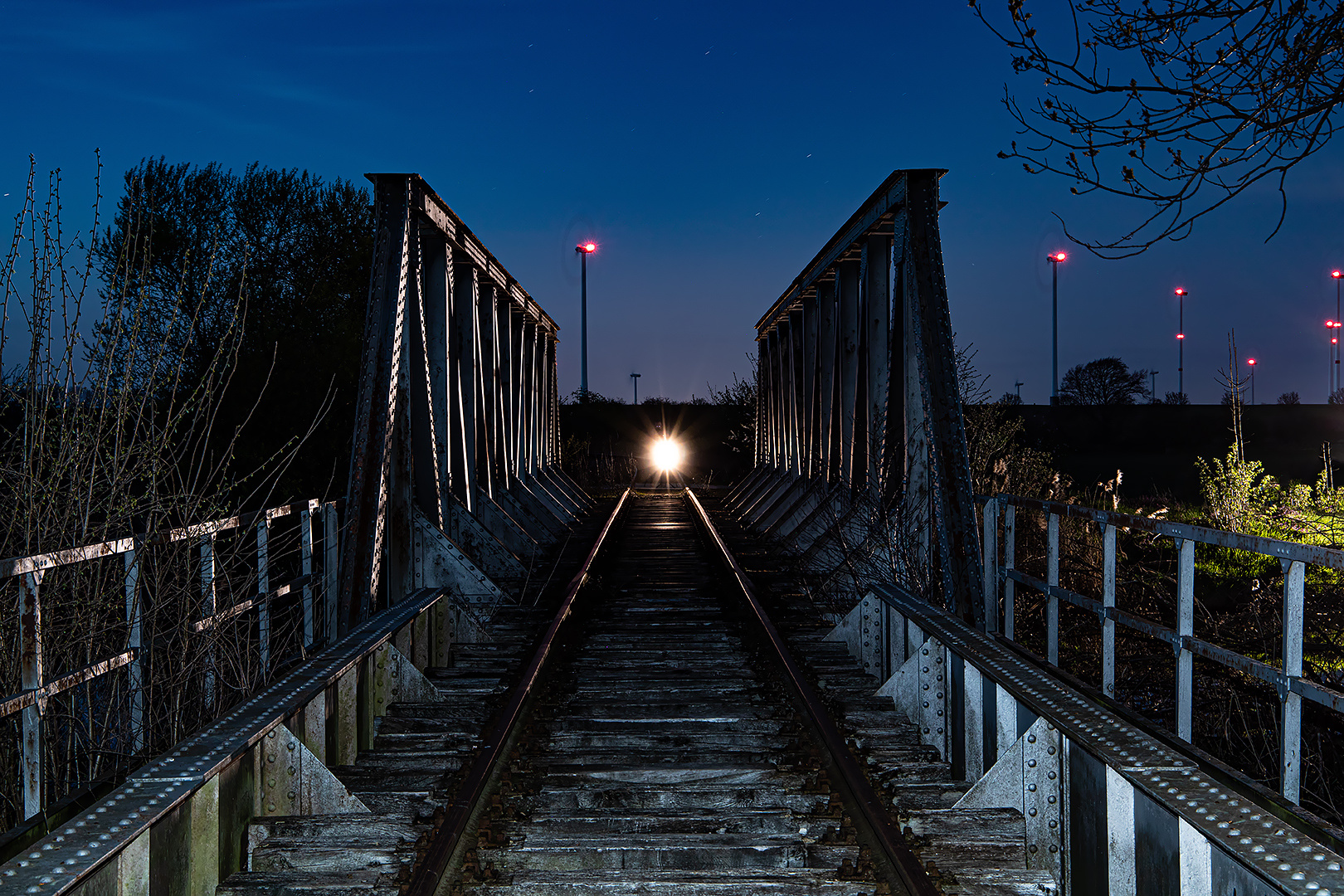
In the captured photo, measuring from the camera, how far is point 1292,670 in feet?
11.9

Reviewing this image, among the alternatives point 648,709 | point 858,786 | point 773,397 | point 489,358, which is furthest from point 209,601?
point 773,397

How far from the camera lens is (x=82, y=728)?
4.49 m

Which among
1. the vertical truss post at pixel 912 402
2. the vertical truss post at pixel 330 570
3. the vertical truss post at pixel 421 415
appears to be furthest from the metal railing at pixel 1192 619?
the vertical truss post at pixel 421 415

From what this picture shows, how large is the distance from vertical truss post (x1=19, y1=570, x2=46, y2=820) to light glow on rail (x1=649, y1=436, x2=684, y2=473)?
3519 centimetres

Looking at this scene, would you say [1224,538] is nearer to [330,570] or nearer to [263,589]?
[263,589]

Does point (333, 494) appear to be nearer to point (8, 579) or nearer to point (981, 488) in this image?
point (981, 488)

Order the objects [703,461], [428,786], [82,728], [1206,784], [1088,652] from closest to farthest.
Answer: [1206,784], [428,786], [82,728], [1088,652], [703,461]

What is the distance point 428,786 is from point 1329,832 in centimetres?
319

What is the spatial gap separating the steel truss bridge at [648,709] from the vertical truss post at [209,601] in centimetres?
2

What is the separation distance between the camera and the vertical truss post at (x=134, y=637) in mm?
4488

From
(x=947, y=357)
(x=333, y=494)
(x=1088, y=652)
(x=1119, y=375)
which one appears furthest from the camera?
(x=1119, y=375)

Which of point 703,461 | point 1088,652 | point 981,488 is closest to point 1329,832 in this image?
point 1088,652

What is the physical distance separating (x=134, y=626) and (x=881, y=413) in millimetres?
7119

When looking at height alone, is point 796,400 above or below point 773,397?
below
